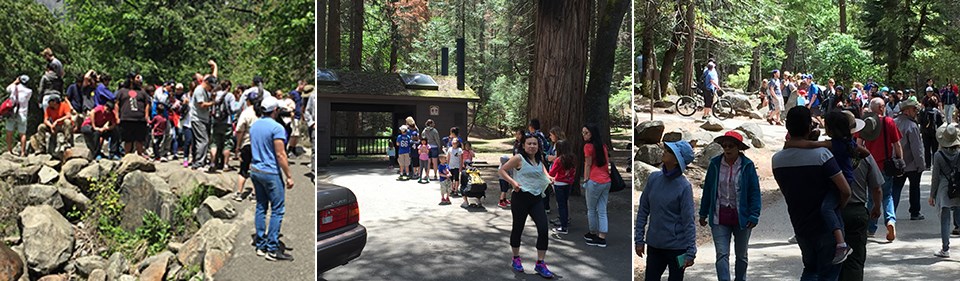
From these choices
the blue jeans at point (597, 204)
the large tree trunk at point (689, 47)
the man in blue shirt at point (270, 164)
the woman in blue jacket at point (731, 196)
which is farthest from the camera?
the man in blue shirt at point (270, 164)

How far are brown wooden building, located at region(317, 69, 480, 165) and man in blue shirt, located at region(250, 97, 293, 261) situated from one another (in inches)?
99.1

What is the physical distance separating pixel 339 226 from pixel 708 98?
2.48m

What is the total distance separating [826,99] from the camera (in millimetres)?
5082

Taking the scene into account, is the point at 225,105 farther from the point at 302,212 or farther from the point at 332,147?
the point at 332,147

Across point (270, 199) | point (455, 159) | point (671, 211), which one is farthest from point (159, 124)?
point (671, 211)

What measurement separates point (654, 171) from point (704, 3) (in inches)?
56.0

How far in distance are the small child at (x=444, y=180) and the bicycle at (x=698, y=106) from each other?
160cm

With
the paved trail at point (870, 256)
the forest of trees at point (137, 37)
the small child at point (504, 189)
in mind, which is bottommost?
the paved trail at point (870, 256)

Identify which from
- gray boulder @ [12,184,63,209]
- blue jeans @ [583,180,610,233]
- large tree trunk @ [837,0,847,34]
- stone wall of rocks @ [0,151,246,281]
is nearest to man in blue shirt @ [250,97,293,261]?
Result: blue jeans @ [583,180,610,233]

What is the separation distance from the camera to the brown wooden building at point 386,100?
304 centimetres

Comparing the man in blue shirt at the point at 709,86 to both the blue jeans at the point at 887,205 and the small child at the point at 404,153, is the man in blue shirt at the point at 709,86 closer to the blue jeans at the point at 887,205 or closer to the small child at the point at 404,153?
the blue jeans at the point at 887,205

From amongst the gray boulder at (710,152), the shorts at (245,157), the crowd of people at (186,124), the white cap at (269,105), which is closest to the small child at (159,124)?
the crowd of people at (186,124)

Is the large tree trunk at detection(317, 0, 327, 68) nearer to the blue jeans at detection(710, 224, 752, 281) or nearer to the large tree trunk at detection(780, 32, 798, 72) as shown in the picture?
the blue jeans at detection(710, 224, 752, 281)

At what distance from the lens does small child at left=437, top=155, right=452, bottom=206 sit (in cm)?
308
